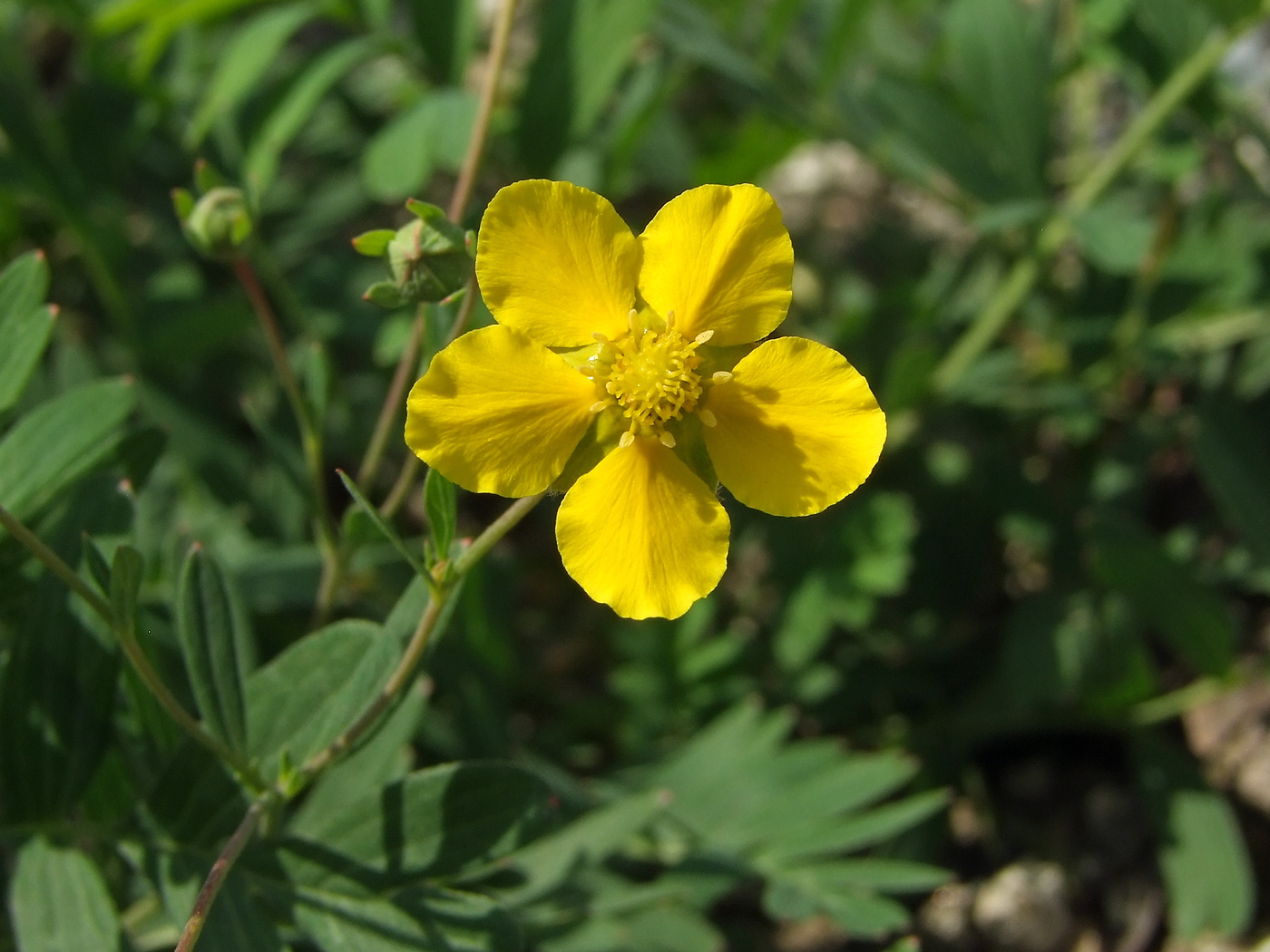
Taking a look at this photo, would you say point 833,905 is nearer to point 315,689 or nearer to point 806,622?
point 806,622

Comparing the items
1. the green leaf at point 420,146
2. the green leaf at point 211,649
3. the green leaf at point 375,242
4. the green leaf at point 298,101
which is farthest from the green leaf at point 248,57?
the green leaf at point 211,649

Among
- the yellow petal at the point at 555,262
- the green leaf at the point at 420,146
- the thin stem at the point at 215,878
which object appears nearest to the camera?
the thin stem at the point at 215,878

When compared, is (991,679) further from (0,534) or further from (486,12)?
(486,12)

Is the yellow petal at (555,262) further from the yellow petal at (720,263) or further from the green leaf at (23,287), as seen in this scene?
the green leaf at (23,287)

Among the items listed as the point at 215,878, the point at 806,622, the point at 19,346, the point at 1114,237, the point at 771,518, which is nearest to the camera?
the point at 215,878

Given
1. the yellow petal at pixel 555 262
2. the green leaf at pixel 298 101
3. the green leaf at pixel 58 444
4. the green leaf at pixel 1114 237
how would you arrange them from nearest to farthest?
1. the yellow petal at pixel 555 262
2. the green leaf at pixel 58 444
3. the green leaf at pixel 1114 237
4. the green leaf at pixel 298 101

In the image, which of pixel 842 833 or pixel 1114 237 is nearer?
pixel 842 833

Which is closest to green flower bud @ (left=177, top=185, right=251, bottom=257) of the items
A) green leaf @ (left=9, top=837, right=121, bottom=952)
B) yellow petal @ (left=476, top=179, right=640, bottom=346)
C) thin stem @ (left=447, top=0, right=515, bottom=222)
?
thin stem @ (left=447, top=0, right=515, bottom=222)

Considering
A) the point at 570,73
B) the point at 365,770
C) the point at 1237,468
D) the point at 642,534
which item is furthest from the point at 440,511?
the point at 1237,468
